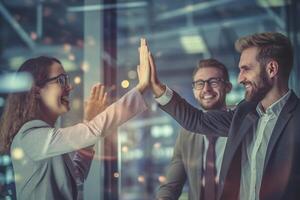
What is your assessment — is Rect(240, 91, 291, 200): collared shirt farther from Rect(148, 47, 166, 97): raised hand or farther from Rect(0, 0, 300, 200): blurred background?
Rect(148, 47, 166, 97): raised hand

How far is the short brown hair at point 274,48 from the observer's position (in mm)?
1685

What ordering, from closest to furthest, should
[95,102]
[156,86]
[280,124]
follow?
[280,124]
[156,86]
[95,102]

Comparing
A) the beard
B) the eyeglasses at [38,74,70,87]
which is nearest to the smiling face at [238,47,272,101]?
the beard

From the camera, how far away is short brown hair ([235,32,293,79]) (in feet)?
5.53

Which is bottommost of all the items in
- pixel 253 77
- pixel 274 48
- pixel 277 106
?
pixel 277 106

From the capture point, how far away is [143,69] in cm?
178

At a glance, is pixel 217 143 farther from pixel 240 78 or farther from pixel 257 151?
pixel 240 78

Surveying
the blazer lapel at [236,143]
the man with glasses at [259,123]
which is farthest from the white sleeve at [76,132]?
the blazer lapel at [236,143]

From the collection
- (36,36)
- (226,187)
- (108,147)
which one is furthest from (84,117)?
(226,187)

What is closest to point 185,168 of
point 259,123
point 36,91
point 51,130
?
point 259,123

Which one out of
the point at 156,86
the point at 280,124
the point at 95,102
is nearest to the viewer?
the point at 280,124

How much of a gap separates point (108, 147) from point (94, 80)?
0.28 meters

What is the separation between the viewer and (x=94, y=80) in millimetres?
1884

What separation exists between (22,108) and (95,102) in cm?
29
